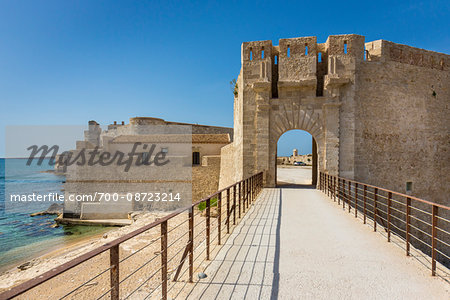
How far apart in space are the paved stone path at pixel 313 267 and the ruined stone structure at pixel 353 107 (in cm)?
632

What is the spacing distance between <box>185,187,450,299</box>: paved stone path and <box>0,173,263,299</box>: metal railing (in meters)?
0.38

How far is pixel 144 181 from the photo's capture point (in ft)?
65.6

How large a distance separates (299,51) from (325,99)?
8.05 ft

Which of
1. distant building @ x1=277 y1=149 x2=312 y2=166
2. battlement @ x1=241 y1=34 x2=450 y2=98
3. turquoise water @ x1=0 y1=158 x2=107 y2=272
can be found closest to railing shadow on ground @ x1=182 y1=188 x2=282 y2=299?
battlement @ x1=241 y1=34 x2=450 y2=98

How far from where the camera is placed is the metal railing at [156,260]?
1.64 m

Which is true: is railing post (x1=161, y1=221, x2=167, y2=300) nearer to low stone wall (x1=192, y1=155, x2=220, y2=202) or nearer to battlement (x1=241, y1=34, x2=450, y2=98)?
battlement (x1=241, y1=34, x2=450, y2=98)

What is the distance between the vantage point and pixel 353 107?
35.4 feet

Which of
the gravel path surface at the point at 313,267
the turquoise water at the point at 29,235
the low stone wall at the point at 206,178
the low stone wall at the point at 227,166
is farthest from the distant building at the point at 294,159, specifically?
the gravel path surface at the point at 313,267

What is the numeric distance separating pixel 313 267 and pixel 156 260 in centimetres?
691

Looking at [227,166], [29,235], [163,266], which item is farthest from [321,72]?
[29,235]

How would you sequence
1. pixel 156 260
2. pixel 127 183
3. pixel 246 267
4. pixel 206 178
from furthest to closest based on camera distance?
pixel 127 183 → pixel 206 178 → pixel 156 260 → pixel 246 267

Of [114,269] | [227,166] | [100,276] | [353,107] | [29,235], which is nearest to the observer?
[114,269]

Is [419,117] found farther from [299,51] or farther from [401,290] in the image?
[401,290]

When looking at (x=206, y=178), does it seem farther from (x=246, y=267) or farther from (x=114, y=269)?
(x=114, y=269)
